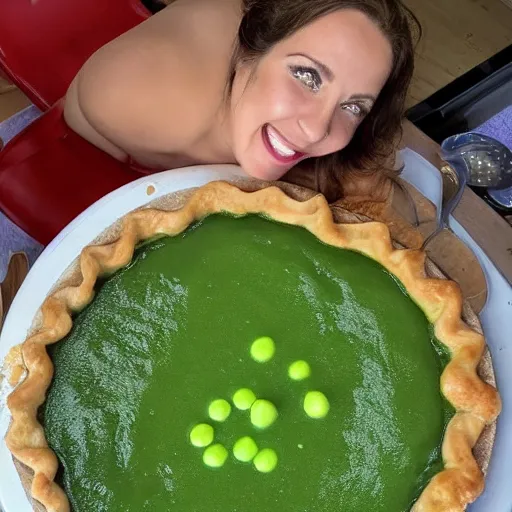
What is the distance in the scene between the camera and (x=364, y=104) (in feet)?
4.01

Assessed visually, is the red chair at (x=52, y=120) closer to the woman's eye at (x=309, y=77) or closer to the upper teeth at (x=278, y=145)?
the upper teeth at (x=278, y=145)

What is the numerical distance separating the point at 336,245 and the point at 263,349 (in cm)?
24

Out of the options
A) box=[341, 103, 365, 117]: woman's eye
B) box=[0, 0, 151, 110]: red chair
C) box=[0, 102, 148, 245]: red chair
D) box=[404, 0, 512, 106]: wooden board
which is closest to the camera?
box=[341, 103, 365, 117]: woman's eye

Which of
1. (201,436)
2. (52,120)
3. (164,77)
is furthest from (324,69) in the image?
(52,120)

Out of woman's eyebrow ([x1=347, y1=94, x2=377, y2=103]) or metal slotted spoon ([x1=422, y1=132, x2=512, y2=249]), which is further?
metal slotted spoon ([x1=422, y1=132, x2=512, y2=249])

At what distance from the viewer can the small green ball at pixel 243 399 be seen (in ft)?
3.72

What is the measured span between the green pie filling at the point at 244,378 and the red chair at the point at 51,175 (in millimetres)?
413

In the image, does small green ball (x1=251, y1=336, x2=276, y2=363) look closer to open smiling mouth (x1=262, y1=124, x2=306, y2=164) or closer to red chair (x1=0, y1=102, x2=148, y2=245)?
open smiling mouth (x1=262, y1=124, x2=306, y2=164)

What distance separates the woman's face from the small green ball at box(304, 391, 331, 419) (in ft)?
1.39

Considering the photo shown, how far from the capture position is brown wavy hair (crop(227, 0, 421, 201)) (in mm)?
1176

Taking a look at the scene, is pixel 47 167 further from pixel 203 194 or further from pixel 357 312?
pixel 357 312

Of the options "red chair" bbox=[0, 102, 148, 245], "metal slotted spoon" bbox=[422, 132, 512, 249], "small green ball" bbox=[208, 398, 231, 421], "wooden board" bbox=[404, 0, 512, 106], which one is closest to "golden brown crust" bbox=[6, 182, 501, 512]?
"small green ball" bbox=[208, 398, 231, 421]

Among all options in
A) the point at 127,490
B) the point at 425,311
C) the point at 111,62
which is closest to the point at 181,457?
the point at 127,490

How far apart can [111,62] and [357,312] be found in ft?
2.54
